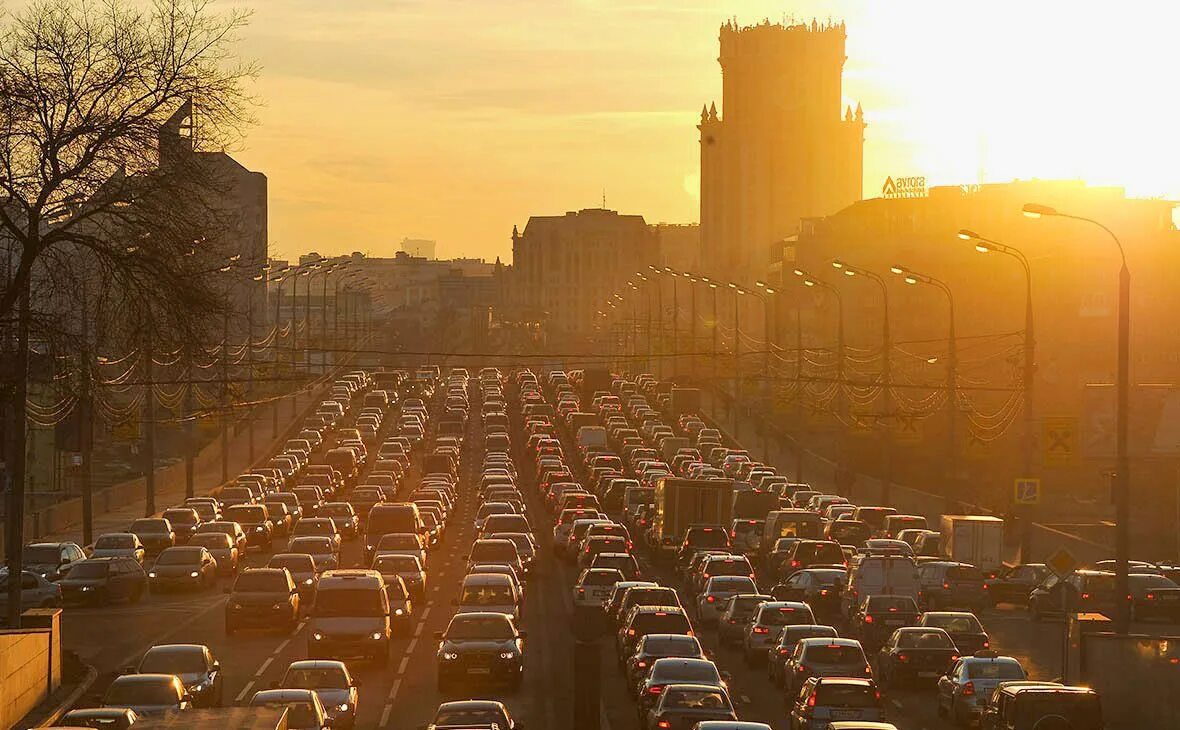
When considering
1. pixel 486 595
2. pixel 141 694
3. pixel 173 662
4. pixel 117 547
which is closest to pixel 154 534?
pixel 117 547

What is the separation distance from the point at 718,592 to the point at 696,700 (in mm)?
17655

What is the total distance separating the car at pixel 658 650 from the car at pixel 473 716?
6.77 metres

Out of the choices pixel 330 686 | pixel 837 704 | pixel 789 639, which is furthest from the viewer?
pixel 789 639

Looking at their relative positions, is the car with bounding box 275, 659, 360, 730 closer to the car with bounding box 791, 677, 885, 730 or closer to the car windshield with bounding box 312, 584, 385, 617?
the car with bounding box 791, 677, 885, 730

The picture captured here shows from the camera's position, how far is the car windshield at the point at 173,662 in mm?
30266

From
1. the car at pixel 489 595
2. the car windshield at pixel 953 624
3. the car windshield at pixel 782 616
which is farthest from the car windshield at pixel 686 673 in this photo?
the car at pixel 489 595

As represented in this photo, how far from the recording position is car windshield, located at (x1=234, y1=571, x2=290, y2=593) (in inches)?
1674

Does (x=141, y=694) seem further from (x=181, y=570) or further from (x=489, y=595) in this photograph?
(x=181, y=570)

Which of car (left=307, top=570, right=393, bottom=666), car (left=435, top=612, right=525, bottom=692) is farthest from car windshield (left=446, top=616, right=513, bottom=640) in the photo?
car (left=307, top=570, right=393, bottom=666)

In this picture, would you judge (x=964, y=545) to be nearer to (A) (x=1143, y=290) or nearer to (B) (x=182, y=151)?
(B) (x=182, y=151)

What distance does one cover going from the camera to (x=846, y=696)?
27547 millimetres

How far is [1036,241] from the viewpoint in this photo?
172 m

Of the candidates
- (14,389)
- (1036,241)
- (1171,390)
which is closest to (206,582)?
(14,389)

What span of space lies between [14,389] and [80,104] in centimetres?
639
